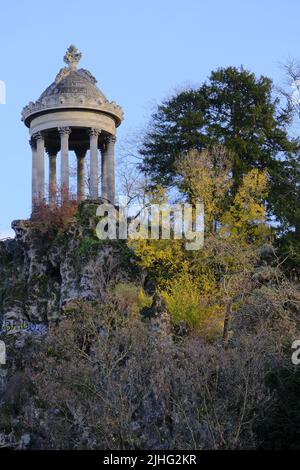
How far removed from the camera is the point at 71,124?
4509 centimetres

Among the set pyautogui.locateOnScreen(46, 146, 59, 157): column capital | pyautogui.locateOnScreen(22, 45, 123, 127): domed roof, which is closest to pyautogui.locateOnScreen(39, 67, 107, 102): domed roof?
pyautogui.locateOnScreen(22, 45, 123, 127): domed roof

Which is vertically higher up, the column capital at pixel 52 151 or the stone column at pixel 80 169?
the column capital at pixel 52 151

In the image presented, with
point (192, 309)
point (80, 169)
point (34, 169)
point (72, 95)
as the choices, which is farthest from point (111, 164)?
point (192, 309)

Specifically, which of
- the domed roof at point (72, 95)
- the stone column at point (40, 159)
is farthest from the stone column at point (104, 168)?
the stone column at point (40, 159)

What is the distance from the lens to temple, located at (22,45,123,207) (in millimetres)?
44938

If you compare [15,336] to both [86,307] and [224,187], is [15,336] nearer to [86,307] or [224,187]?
[86,307]

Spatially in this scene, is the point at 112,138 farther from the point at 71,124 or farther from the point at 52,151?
the point at 52,151

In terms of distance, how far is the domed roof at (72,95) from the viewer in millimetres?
44938

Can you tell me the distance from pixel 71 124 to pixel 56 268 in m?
9.07

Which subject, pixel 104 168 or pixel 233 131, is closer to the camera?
pixel 233 131

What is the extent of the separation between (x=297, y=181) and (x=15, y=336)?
14721mm

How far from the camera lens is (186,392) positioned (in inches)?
940

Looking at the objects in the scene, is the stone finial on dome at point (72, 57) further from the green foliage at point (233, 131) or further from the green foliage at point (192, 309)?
the green foliage at point (192, 309)
